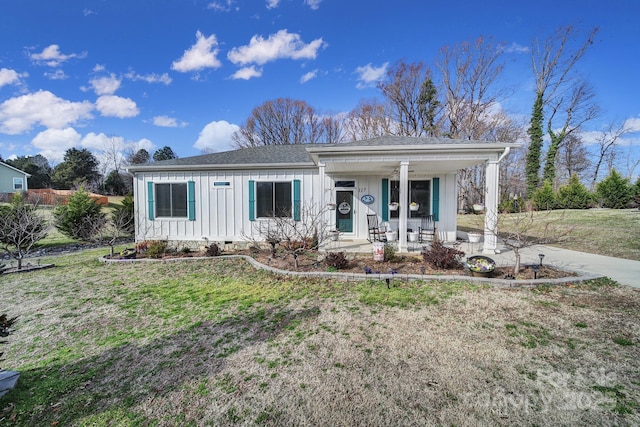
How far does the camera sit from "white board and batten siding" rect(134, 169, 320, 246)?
850 centimetres

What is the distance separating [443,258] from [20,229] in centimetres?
1101

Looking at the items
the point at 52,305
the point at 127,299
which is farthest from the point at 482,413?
the point at 52,305

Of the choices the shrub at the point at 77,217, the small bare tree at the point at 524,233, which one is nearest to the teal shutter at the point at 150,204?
the shrub at the point at 77,217

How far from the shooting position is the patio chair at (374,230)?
318 inches

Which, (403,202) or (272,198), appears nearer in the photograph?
(403,202)

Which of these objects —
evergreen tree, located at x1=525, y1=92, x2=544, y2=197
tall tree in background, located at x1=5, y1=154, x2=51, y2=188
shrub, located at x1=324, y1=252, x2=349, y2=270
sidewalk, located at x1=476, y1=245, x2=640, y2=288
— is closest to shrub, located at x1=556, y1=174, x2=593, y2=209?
evergreen tree, located at x1=525, y1=92, x2=544, y2=197

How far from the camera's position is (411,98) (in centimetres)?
2241

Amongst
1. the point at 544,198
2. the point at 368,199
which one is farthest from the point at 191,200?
the point at 544,198

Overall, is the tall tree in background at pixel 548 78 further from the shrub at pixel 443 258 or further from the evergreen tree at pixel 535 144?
the shrub at pixel 443 258

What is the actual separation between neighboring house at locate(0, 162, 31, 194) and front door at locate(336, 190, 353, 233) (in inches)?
1344

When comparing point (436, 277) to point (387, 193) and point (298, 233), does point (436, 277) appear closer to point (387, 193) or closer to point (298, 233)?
point (298, 233)

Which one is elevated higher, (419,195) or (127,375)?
(419,195)

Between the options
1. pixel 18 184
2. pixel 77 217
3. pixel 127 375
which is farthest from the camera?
pixel 18 184

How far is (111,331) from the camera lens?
3.52 meters
